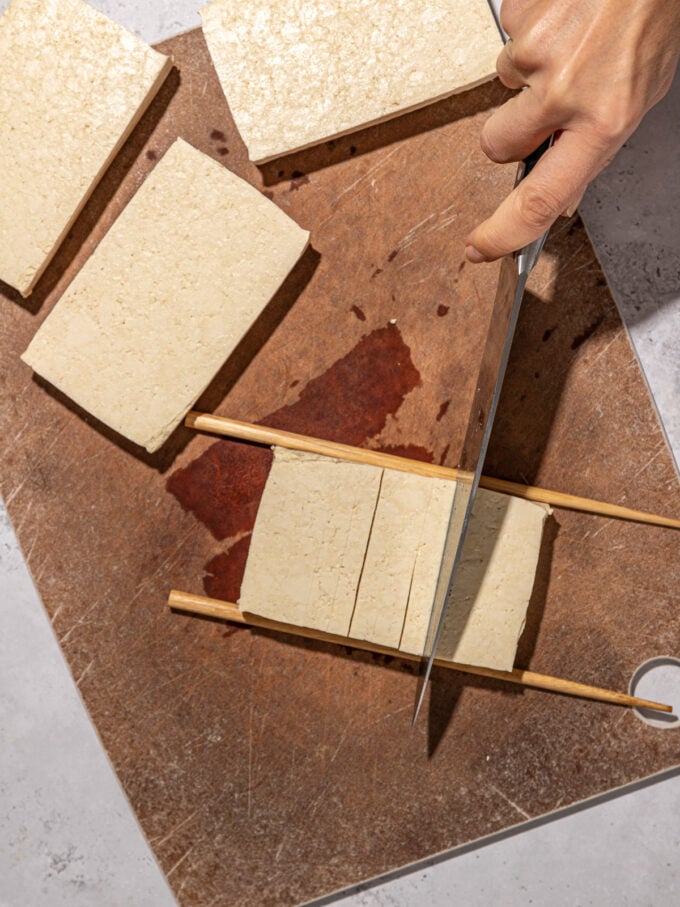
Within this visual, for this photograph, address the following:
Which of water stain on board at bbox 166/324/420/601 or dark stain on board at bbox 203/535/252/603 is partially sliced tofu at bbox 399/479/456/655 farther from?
dark stain on board at bbox 203/535/252/603

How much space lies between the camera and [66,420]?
1.93 meters

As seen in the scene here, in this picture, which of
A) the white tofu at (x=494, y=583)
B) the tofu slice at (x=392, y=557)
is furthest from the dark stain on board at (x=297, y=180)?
the white tofu at (x=494, y=583)

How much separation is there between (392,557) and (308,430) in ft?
1.28

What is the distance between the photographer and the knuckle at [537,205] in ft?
4.26

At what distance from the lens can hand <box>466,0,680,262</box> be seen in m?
1.19

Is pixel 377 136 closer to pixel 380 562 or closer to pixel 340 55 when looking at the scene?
pixel 340 55

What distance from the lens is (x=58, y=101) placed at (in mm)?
1830

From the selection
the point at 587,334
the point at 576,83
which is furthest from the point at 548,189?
the point at 587,334

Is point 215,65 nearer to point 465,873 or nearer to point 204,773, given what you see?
point 204,773

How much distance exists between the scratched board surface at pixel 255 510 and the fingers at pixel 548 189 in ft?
1.74

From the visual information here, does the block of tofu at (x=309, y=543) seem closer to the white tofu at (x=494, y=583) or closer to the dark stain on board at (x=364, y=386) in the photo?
the dark stain on board at (x=364, y=386)

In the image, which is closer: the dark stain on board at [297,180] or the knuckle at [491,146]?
the knuckle at [491,146]

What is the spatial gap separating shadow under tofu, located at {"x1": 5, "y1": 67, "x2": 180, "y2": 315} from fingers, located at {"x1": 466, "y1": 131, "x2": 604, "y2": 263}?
1.01 meters

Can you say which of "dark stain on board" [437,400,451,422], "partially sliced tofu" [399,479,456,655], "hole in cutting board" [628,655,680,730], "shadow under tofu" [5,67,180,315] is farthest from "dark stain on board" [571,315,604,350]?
"shadow under tofu" [5,67,180,315]
